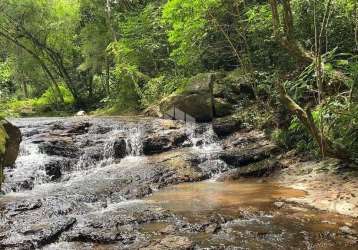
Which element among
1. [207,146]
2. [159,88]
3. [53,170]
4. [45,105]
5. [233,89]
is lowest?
[53,170]

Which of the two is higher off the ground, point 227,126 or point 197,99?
point 197,99

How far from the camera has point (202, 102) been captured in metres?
16.2

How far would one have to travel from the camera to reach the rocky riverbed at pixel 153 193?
6.41 metres

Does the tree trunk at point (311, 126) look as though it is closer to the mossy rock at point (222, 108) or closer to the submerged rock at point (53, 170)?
the submerged rock at point (53, 170)

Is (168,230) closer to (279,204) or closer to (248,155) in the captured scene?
(279,204)

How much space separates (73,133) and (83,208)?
700cm

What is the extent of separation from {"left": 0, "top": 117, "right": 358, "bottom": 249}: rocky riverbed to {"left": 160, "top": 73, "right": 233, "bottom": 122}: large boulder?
2.70ft

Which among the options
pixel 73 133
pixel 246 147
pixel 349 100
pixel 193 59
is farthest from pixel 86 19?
pixel 349 100

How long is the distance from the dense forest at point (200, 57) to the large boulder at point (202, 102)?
55cm

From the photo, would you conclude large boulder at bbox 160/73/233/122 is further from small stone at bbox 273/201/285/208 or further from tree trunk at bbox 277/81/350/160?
small stone at bbox 273/201/285/208

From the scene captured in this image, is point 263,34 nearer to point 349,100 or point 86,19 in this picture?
point 349,100

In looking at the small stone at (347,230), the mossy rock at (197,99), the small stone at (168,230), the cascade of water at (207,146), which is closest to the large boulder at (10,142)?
the cascade of water at (207,146)

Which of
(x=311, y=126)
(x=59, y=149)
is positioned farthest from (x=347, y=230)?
(x=59, y=149)

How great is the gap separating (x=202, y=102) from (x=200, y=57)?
3.08 metres
